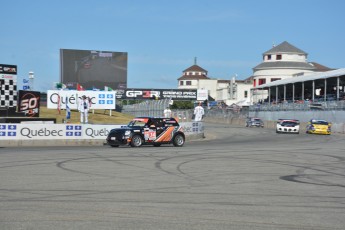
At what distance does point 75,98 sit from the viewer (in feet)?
155

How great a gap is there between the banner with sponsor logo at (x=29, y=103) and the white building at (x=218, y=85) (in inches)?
2840

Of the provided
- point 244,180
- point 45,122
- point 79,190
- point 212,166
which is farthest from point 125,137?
point 79,190

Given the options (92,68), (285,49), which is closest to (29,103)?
(92,68)

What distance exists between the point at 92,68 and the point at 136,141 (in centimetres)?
4098

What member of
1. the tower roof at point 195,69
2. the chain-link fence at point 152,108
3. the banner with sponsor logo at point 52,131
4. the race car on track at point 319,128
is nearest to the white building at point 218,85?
the tower roof at point 195,69

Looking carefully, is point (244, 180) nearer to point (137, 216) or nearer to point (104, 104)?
point (137, 216)

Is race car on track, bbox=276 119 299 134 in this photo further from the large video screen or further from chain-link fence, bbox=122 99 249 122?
the large video screen

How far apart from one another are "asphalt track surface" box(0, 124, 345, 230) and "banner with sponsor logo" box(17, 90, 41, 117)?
1440 centimetres

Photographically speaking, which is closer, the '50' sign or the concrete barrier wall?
the concrete barrier wall

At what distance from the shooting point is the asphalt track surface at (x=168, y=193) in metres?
7.48

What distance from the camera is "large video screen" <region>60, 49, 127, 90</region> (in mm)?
61875

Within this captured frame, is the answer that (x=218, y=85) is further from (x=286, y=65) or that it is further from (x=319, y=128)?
(x=319, y=128)

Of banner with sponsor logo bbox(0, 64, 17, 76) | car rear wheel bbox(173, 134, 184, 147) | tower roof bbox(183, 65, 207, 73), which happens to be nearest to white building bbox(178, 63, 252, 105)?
tower roof bbox(183, 65, 207, 73)

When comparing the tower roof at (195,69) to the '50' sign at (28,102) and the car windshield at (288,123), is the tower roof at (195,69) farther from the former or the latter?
the '50' sign at (28,102)
